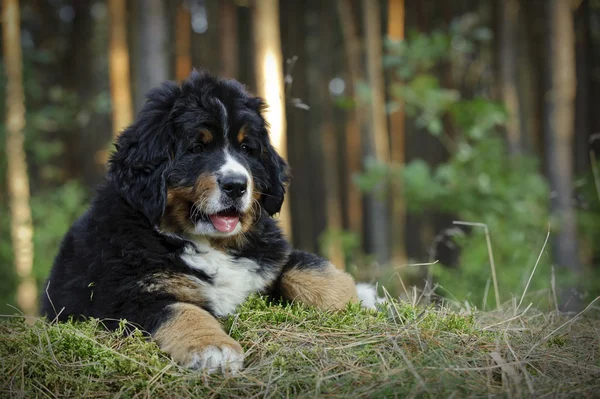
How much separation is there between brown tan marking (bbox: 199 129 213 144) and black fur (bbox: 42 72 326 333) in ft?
0.11

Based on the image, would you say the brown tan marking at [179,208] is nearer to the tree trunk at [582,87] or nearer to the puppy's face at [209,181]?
the puppy's face at [209,181]

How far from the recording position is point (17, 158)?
13641 mm

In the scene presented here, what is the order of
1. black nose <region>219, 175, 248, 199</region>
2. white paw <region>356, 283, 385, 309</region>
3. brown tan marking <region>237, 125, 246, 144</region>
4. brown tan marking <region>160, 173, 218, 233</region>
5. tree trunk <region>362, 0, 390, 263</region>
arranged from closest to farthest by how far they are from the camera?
black nose <region>219, 175, 248, 199</region>
brown tan marking <region>160, 173, 218, 233</region>
brown tan marking <region>237, 125, 246, 144</region>
white paw <region>356, 283, 385, 309</region>
tree trunk <region>362, 0, 390, 263</region>

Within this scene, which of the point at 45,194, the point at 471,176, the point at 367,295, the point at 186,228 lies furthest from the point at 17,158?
the point at 367,295

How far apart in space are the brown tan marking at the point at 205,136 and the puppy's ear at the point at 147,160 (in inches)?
7.2

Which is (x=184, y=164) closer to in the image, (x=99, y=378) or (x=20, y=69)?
(x=99, y=378)

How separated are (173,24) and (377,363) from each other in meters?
16.4

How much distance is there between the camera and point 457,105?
8.74 m

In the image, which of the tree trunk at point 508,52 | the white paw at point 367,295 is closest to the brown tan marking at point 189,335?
the white paw at point 367,295

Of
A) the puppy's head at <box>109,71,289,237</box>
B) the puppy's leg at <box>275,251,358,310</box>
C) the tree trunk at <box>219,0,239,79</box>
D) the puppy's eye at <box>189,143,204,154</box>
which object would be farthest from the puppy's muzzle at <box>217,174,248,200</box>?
the tree trunk at <box>219,0,239,79</box>

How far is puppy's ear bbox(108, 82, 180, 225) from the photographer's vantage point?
3.48 meters

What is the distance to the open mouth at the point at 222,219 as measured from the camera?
3.54 metres

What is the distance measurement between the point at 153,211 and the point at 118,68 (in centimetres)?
1199

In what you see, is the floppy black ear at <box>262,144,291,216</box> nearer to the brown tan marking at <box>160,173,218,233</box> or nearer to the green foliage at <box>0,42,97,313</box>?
the brown tan marking at <box>160,173,218,233</box>
